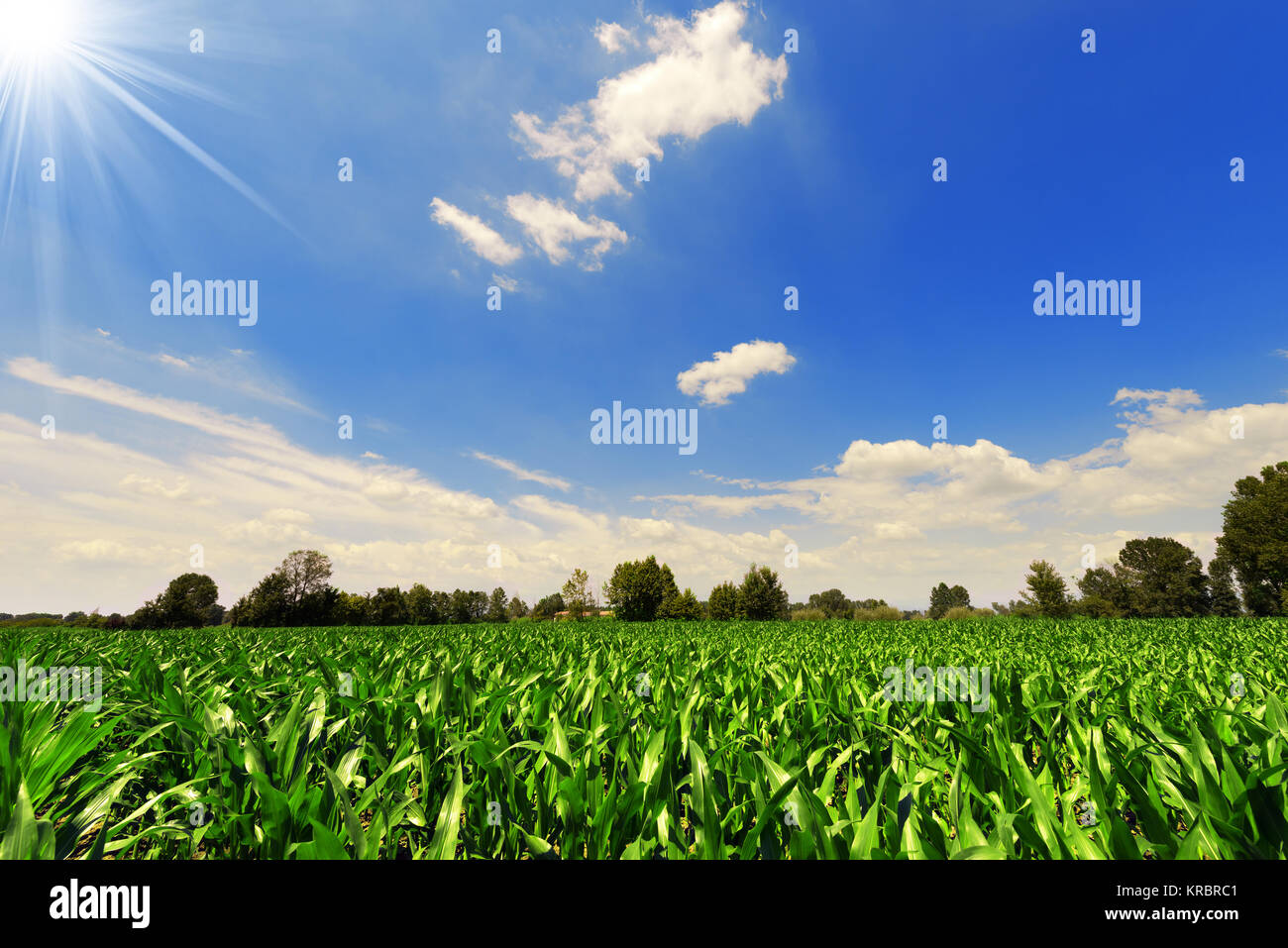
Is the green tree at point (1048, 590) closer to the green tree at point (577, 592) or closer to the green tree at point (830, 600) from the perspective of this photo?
the green tree at point (577, 592)

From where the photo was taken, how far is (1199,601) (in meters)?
61.6

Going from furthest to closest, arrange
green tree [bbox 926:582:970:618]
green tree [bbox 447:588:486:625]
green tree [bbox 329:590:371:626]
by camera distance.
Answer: green tree [bbox 926:582:970:618], green tree [bbox 447:588:486:625], green tree [bbox 329:590:371:626]

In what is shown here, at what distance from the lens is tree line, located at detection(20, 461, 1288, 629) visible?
47.3m

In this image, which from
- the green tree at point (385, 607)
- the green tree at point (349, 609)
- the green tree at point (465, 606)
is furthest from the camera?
the green tree at point (465, 606)

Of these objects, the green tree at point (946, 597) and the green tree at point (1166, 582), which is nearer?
the green tree at point (1166, 582)

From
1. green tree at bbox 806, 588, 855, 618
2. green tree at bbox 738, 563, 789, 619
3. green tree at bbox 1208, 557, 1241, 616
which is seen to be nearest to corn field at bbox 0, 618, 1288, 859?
green tree at bbox 738, 563, 789, 619

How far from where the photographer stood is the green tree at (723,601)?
201 feet

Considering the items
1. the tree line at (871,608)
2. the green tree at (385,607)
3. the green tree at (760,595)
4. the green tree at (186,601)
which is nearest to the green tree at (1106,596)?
the tree line at (871,608)

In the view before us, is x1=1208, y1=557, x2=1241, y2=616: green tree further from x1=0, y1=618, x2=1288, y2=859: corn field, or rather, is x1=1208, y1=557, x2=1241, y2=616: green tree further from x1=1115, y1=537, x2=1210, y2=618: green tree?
x1=0, y1=618, x2=1288, y2=859: corn field

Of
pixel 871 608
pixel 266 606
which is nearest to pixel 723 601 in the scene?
pixel 871 608

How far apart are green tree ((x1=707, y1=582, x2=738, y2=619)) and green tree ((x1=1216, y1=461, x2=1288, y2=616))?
160ft

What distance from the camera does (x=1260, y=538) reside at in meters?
45.5

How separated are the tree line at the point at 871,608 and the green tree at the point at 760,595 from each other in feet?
0.40
